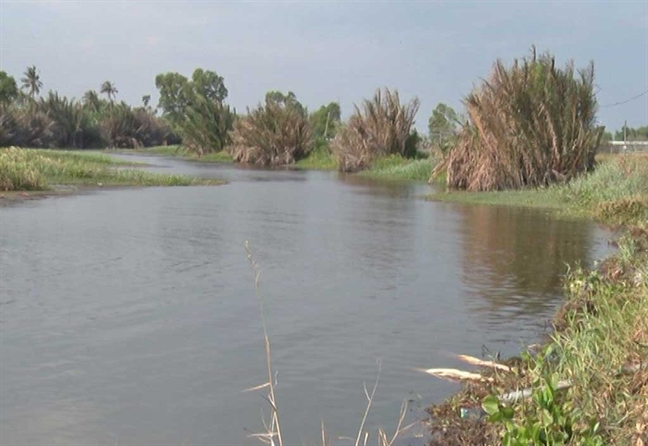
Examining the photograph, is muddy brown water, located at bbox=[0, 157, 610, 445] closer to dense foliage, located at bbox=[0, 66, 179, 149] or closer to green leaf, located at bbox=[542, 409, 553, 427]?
green leaf, located at bbox=[542, 409, 553, 427]

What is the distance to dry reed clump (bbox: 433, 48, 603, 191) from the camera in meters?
23.2

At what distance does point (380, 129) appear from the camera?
Answer: 3759 cm

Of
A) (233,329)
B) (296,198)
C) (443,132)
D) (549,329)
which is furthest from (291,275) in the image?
(443,132)

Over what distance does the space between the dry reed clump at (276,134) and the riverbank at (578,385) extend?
3575cm

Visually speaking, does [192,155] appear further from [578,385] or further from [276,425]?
[276,425]

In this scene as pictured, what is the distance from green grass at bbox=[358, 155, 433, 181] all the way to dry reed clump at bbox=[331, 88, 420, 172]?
0.63 metres

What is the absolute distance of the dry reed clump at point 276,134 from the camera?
147ft

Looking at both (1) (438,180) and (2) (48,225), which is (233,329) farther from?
(1) (438,180)

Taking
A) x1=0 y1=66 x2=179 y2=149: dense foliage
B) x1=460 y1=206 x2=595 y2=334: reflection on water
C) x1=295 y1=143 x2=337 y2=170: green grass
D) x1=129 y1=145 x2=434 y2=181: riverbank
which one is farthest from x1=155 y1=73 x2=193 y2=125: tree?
x1=460 y1=206 x2=595 y2=334: reflection on water

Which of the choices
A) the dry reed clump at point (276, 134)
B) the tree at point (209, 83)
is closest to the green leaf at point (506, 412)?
the dry reed clump at point (276, 134)

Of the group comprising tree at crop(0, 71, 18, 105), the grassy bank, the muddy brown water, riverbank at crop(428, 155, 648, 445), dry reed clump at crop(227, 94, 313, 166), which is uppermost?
tree at crop(0, 71, 18, 105)

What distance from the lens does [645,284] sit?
24.0 ft

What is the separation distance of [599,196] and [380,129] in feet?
63.2

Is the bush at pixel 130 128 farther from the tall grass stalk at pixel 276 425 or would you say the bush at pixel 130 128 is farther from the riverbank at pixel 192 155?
the tall grass stalk at pixel 276 425
